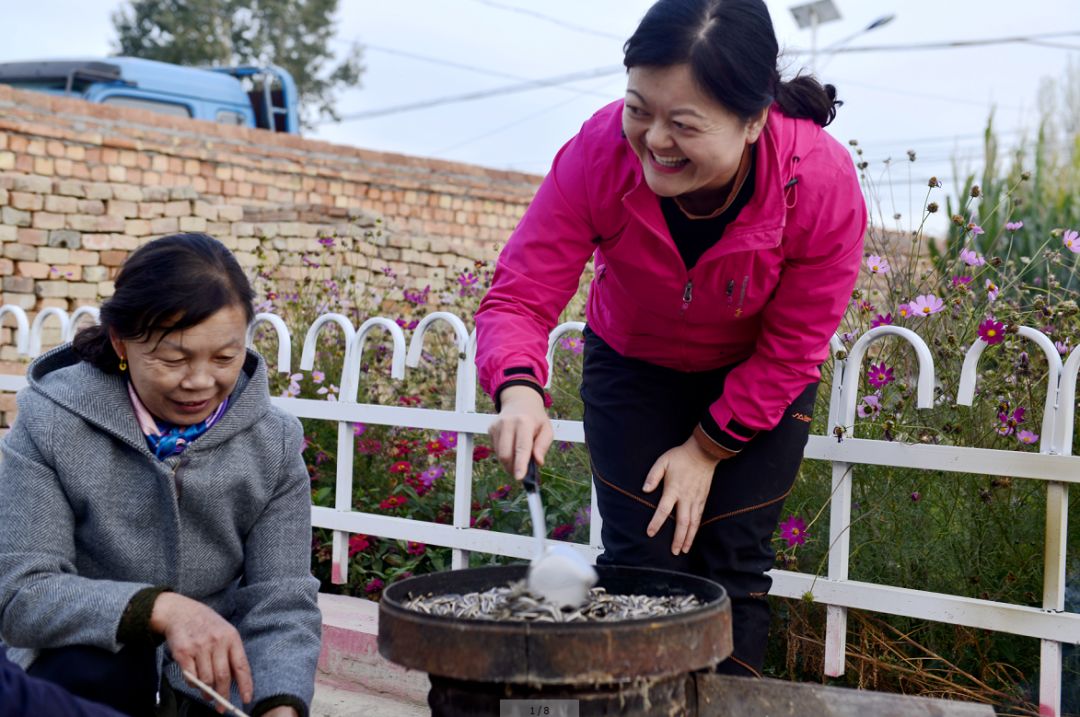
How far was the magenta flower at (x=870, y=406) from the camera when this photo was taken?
3166 mm

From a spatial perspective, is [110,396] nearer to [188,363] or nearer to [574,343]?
[188,363]

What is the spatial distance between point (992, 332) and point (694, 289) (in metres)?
1.10

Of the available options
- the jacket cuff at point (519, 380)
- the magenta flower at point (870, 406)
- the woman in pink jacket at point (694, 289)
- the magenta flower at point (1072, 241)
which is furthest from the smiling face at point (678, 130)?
the magenta flower at point (1072, 241)

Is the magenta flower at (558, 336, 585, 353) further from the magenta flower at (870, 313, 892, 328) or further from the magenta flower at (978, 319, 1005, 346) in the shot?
the magenta flower at (978, 319, 1005, 346)

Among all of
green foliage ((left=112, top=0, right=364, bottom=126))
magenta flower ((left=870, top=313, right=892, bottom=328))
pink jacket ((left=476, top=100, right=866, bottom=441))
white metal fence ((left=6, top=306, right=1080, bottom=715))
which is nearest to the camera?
pink jacket ((left=476, top=100, right=866, bottom=441))

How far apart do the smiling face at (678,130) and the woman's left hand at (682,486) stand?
0.54m

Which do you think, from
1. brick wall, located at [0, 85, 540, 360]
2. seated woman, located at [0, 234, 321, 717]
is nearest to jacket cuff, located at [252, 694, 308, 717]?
seated woman, located at [0, 234, 321, 717]

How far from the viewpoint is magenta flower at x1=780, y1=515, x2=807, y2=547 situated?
3.17 metres

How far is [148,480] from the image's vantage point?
215 cm

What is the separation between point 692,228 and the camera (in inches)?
84.4

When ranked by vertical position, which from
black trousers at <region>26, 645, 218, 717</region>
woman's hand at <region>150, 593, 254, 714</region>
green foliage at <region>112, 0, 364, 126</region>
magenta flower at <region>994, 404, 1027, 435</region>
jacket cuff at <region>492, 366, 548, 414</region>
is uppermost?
green foliage at <region>112, 0, 364, 126</region>

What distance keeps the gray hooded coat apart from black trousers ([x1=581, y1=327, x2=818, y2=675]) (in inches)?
25.0

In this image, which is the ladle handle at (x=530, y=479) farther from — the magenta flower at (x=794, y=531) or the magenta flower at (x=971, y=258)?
the magenta flower at (x=971, y=258)

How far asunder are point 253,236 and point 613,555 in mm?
8784
